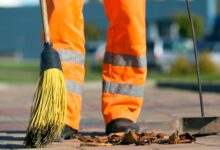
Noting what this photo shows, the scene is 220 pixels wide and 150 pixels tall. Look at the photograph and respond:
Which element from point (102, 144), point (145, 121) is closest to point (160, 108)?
point (145, 121)

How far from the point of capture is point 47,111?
4.88 metres

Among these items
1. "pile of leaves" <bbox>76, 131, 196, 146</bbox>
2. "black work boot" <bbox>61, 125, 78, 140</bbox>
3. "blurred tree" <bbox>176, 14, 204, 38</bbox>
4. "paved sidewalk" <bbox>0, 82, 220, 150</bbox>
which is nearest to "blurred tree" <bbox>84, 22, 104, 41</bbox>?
"blurred tree" <bbox>176, 14, 204, 38</bbox>

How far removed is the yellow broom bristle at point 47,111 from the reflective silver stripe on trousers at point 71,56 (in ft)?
2.07

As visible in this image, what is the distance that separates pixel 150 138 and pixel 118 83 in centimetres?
69

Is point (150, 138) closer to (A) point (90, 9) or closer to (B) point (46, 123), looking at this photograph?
(B) point (46, 123)

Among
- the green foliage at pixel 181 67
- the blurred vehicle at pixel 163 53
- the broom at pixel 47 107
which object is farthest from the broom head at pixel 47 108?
the blurred vehicle at pixel 163 53

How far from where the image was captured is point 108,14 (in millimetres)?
5961

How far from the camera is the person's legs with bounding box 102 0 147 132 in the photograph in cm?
577

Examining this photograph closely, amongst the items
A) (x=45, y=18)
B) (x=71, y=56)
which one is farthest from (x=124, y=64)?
(x=45, y=18)

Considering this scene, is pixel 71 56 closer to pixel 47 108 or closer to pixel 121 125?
pixel 121 125

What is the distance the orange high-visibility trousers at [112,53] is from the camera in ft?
18.5

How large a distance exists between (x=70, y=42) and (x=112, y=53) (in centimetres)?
42

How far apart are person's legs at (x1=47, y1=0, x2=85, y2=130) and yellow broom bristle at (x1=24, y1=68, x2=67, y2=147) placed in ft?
2.09

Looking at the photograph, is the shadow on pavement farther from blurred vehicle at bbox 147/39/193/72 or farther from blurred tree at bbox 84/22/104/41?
blurred tree at bbox 84/22/104/41
